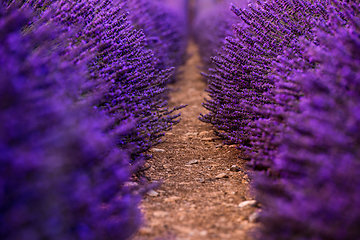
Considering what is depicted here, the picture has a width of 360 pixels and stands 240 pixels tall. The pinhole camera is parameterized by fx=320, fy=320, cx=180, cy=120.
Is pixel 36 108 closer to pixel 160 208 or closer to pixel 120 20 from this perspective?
pixel 160 208

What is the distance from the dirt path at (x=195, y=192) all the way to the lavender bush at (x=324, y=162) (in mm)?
399

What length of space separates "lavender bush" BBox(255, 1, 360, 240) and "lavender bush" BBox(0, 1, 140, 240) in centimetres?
72

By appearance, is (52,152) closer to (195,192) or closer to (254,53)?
(195,192)

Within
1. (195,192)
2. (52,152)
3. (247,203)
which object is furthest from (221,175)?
(52,152)

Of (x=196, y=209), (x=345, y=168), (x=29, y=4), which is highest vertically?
(x=29, y=4)

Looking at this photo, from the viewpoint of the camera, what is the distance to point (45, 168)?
1.13m

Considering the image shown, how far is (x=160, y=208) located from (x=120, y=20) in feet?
5.51

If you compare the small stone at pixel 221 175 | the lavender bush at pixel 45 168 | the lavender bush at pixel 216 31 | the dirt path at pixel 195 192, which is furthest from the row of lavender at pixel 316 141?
the lavender bush at pixel 216 31

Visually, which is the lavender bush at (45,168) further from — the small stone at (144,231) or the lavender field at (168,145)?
the small stone at (144,231)

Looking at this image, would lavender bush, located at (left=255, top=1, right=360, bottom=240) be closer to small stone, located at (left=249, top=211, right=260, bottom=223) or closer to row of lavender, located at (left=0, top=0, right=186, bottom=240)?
small stone, located at (left=249, top=211, right=260, bottom=223)

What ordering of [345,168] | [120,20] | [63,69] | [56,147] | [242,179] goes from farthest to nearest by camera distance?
[120,20], [242,179], [63,69], [345,168], [56,147]

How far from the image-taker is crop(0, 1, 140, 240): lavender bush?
1120 mm

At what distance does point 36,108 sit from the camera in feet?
4.26

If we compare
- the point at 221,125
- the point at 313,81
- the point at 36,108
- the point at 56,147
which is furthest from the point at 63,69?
the point at 221,125
